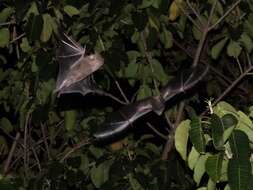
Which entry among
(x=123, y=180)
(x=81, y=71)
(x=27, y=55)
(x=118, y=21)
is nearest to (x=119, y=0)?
(x=118, y=21)

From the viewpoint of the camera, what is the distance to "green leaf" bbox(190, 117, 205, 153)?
4.18 feet

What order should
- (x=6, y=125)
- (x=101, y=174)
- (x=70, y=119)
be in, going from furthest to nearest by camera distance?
(x=6, y=125)
(x=70, y=119)
(x=101, y=174)

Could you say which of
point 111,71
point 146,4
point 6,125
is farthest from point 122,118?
point 6,125

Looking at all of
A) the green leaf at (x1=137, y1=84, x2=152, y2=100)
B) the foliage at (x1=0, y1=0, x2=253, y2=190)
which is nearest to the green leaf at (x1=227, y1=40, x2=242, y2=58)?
the foliage at (x1=0, y1=0, x2=253, y2=190)

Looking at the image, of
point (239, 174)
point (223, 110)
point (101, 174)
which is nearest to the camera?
point (239, 174)

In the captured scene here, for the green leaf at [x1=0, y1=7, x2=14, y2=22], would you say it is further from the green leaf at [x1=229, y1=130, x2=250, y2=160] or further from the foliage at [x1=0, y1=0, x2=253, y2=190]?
the green leaf at [x1=229, y1=130, x2=250, y2=160]

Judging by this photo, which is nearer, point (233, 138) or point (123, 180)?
point (233, 138)

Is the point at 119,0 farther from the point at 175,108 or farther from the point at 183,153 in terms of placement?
the point at 183,153

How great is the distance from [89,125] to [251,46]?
2.90ft

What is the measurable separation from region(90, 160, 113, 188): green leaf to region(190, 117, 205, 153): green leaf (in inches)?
45.0

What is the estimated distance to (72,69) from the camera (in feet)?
7.51

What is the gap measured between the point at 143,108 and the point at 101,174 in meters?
0.56

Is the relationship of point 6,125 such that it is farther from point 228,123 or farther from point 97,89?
point 228,123

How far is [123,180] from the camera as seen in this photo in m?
2.29
